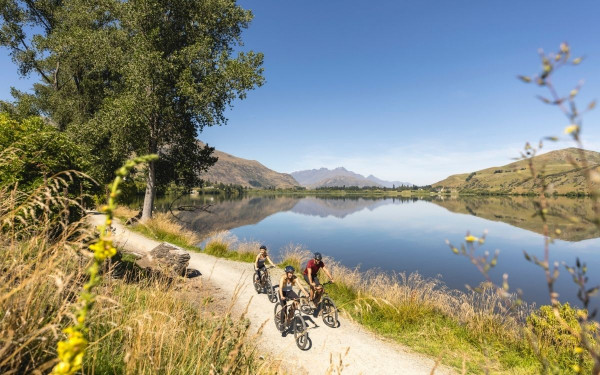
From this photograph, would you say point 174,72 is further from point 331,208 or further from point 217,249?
point 331,208

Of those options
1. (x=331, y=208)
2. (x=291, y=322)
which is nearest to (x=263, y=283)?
(x=291, y=322)

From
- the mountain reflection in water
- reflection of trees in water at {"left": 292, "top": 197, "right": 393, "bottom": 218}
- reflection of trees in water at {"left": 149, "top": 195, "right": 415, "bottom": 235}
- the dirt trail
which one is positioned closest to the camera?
the mountain reflection in water

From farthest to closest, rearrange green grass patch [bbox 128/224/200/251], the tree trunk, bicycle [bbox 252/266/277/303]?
the tree trunk → green grass patch [bbox 128/224/200/251] → bicycle [bbox 252/266/277/303]

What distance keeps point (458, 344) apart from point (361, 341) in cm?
321

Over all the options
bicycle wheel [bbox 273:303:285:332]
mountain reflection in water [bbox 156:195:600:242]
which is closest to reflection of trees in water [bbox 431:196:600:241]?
mountain reflection in water [bbox 156:195:600:242]

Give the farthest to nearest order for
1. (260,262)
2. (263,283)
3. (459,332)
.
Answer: (263,283)
(260,262)
(459,332)

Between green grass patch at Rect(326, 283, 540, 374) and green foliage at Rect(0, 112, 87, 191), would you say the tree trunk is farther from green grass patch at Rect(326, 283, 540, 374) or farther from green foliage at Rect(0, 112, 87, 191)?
green grass patch at Rect(326, 283, 540, 374)

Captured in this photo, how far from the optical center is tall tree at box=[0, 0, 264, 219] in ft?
68.7

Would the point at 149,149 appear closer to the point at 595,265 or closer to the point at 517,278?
the point at 517,278

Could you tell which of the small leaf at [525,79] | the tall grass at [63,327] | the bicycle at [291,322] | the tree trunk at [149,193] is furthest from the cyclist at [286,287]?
the tree trunk at [149,193]

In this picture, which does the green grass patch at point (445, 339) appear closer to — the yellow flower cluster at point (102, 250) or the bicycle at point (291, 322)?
the bicycle at point (291, 322)

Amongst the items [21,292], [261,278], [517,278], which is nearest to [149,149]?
[261,278]

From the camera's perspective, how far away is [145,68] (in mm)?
20297

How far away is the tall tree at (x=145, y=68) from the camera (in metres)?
21.0
